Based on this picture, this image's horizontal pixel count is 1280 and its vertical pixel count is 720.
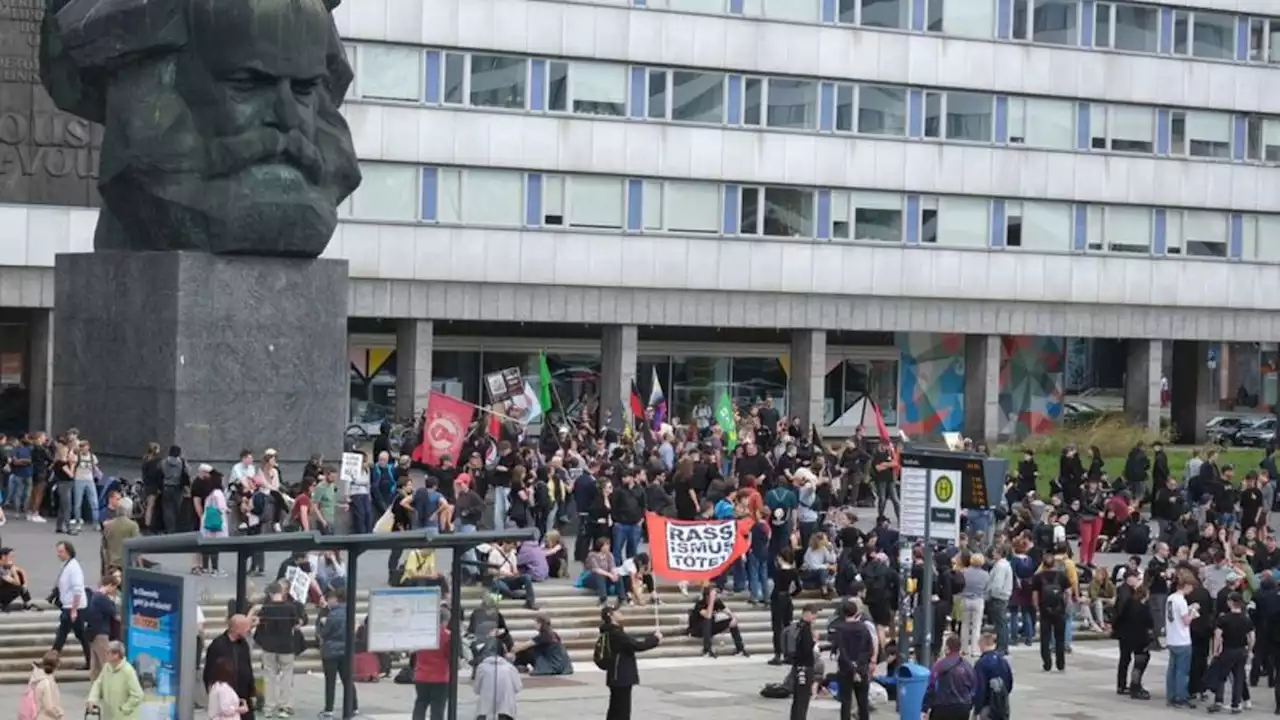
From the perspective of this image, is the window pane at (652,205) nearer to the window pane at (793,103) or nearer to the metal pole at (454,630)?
the window pane at (793,103)

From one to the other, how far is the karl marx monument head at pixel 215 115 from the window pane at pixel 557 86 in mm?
24161

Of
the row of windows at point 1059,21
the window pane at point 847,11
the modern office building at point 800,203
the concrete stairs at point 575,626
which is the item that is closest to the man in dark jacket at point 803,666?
the concrete stairs at point 575,626

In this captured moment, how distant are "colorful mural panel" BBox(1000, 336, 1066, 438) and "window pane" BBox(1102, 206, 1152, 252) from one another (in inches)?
160

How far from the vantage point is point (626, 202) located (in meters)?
64.0

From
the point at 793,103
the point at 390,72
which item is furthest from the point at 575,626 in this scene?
the point at 793,103

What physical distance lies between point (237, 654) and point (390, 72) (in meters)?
39.9

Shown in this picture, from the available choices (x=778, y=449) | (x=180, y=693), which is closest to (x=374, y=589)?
(x=180, y=693)

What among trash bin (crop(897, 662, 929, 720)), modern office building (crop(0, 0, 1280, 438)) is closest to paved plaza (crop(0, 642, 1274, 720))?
trash bin (crop(897, 662, 929, 720))

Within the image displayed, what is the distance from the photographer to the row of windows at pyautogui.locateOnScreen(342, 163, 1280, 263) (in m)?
61.4

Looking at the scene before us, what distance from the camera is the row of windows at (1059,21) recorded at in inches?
2594

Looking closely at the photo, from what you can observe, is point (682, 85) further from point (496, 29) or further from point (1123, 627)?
point (1123, 627)

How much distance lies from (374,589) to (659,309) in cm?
4241

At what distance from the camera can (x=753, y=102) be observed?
65438mm

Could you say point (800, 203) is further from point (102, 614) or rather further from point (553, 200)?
point (102, 614)
